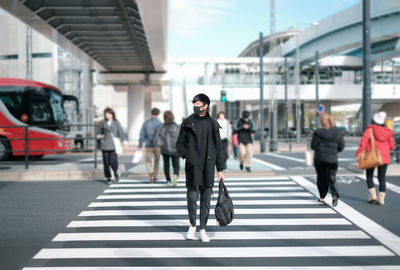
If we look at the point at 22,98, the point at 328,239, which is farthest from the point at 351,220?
the point at 22,98

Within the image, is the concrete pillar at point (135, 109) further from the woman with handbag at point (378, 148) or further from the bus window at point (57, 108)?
the woman with handbag at point (378, 148)

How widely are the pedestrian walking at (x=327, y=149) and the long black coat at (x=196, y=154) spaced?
2773mm

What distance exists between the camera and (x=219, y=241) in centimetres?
566

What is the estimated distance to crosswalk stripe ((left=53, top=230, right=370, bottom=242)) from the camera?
5.83m

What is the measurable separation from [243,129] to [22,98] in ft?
35.2

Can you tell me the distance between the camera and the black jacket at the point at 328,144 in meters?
7.85

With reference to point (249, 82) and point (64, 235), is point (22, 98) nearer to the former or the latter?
point (64, 235)

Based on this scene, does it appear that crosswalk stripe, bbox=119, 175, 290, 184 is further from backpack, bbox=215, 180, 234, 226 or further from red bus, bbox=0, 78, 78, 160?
red bus, bbox=0, 78, 78, 160

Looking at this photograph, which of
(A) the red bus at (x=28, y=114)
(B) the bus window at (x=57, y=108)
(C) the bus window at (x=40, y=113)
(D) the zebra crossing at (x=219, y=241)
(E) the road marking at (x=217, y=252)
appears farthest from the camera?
(B) the bus window at (x=57, y=108)

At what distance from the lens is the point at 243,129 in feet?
42.9

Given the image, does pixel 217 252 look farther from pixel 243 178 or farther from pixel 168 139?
pixel 243 178

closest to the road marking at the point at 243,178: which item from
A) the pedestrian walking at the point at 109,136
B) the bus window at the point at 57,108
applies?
the pedestrian walking at the point at 109,136

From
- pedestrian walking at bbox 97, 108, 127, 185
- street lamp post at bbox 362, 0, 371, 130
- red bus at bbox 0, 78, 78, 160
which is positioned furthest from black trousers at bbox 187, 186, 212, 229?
red bus at bbox 0, 78, 78, 160

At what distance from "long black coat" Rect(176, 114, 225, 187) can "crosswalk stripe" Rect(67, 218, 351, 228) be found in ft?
4.40
